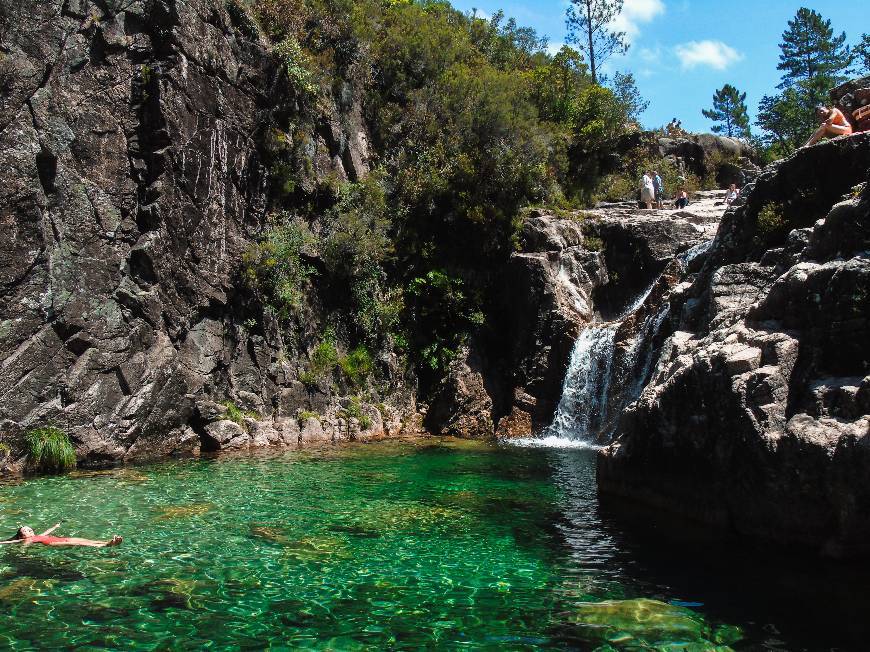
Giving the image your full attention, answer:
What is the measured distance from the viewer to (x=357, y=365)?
70.8ft

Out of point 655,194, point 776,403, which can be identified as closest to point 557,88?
point 655,194

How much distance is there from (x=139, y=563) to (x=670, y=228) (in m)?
21.5

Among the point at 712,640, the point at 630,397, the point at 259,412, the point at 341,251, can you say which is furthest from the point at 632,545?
the point at 341,251

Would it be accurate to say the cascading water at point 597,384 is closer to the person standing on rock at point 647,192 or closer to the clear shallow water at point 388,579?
the clear shallow water at point 388,579

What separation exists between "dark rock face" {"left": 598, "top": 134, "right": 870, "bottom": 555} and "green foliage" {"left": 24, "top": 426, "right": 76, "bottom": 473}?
11175 mm

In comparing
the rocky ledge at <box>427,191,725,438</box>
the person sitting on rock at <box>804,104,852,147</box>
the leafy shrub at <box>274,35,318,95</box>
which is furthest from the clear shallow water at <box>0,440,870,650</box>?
the leafy shrub at <box>274,35,318,95</box>

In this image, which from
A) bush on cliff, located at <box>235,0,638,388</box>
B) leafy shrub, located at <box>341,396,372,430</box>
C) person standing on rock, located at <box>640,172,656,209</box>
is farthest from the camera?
person standing on rock, located at <box>640,172,656,209</box>

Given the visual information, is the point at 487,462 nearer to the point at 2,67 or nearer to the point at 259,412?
the point at 259,412

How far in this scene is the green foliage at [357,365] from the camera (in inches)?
834

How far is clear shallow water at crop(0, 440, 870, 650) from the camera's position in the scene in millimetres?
5520

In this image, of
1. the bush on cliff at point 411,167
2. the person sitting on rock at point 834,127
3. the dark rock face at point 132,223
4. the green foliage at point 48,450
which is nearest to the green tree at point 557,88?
the bush on cliff at point 411,167

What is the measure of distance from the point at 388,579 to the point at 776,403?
17.4 feet

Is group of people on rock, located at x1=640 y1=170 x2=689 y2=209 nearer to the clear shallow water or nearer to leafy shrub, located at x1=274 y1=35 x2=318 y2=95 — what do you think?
leafy shrub, located at x1=274 y1=35 x2=318 y2=95

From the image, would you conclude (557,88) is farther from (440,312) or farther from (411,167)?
(440,312)
